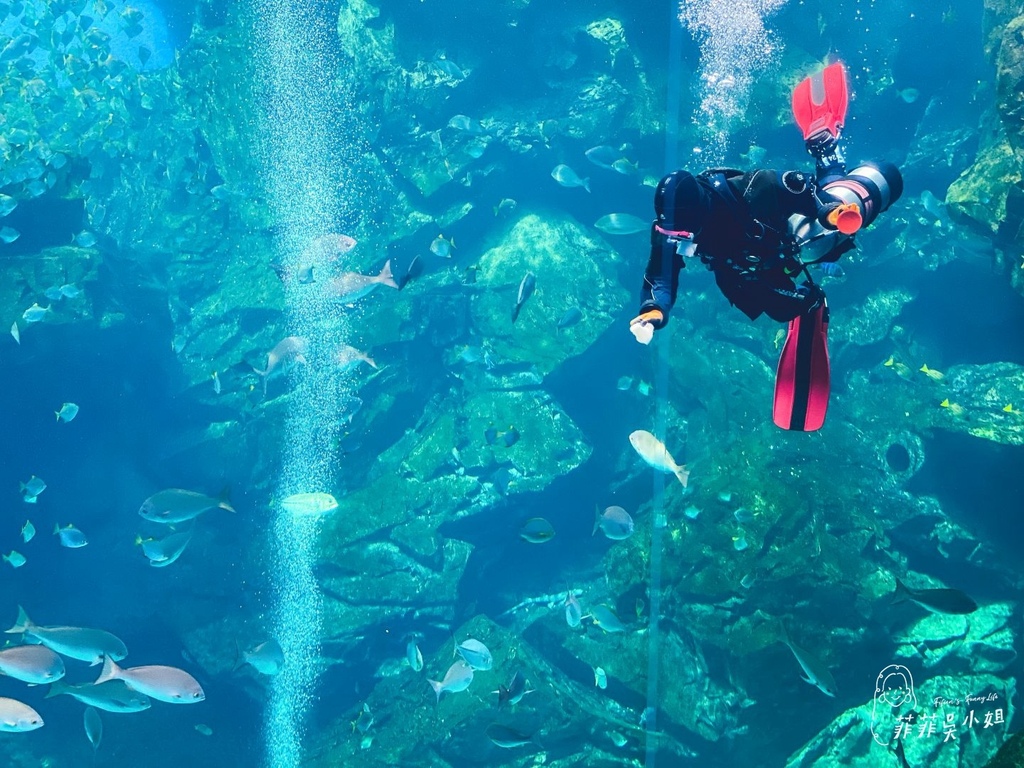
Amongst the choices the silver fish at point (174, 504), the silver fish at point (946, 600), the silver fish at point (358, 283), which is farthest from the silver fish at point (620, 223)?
the silver fish at point (174, 504)

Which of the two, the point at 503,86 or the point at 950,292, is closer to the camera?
the point at 950,292

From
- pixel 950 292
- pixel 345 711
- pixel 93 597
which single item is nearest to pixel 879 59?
pixel 950 292

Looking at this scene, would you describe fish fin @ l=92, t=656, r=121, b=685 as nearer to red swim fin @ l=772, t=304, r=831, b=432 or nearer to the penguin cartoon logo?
red swim fin @ l=772, t=304, r=831, b=432

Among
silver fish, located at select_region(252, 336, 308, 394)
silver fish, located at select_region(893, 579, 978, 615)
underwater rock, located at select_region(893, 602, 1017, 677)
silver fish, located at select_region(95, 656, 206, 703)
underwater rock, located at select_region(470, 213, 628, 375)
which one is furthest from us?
underwater rock, located at select_region(470, 213, 628, 375)

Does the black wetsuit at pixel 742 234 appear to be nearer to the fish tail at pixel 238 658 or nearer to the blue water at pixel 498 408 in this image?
the blue water at pixel 498 408

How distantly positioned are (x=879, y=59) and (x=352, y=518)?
1473cm

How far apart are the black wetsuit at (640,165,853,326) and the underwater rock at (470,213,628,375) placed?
8.60 m

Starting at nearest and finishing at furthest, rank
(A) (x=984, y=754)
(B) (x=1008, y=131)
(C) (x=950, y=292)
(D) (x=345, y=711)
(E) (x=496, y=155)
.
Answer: (A) (x=984, y=754), (B) (x=1008, y=131), (D) (x=345, y=711), (C) (x=950, y=292), (E) (x=496, y=155)

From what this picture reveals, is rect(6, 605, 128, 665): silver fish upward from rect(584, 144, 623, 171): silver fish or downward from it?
downward

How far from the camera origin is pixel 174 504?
7.60 metres

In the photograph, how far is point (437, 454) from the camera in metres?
11.0

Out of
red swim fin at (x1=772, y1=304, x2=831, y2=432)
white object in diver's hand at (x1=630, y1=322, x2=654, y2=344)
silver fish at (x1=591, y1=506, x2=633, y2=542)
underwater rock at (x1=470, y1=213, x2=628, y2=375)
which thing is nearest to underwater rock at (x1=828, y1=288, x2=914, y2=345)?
underwater rock at (x1=470, y1=213, x2=628, y2=375)

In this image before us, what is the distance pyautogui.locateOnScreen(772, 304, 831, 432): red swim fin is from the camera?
2.82 metres

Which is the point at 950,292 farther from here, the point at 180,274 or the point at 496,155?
the point at 180,274
